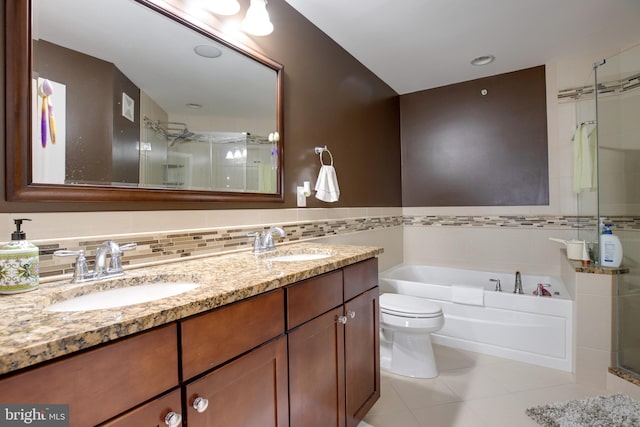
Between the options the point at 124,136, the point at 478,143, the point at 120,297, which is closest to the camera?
the point at 120,297

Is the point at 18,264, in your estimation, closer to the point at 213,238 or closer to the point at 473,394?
the point at 213,238

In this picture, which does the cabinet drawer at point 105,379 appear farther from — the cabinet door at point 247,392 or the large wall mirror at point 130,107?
the large wall mirror at point 130,107

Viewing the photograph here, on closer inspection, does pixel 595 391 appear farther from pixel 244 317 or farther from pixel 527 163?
pixel 244 317

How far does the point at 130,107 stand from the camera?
3.83 feet

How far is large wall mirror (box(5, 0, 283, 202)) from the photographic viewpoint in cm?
93

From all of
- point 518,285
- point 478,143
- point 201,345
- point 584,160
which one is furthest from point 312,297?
point 478,143

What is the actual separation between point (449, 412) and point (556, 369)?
1032 millimetres

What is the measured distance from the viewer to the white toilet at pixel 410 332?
1.98 m

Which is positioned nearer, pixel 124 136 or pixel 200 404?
pixel 200 404

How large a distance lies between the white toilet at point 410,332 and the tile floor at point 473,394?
0.07m

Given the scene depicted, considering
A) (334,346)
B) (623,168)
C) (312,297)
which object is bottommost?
(334,346)

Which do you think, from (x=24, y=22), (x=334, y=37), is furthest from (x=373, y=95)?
(x=24, y=22)

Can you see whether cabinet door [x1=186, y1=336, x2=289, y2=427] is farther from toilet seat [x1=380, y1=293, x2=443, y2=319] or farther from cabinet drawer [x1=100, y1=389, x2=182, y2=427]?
toilet seat [x1=380, y1=293, x2=443, y2=319]

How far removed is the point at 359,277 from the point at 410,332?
0.83 m
